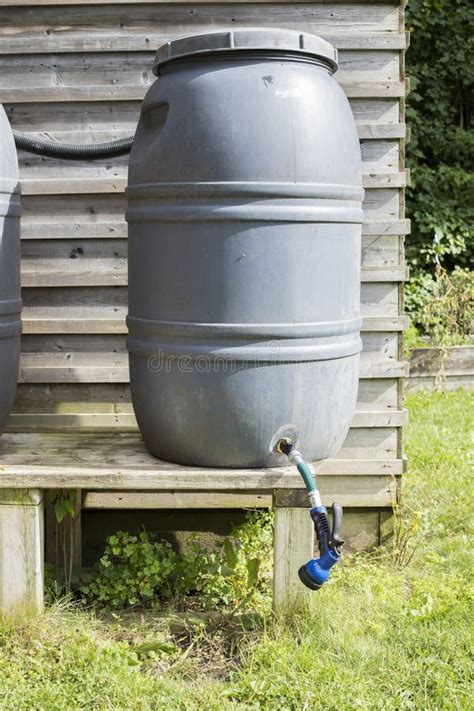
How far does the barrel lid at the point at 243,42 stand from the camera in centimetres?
240

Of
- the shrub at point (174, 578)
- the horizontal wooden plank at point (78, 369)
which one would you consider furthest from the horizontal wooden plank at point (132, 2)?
the shrub at point (174, 578)

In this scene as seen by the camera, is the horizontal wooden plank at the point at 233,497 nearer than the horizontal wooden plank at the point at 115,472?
No

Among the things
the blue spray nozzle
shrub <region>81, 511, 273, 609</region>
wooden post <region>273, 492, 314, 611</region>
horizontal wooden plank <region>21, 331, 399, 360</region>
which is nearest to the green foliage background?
horizontal wooden plank <region>21, 331, 399, 360</region>

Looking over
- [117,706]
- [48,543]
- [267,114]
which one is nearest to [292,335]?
[267,114]

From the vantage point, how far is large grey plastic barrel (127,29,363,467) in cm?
240

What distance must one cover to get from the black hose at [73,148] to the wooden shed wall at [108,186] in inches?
6.7

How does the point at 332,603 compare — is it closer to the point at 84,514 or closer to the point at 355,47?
the point at 84,514

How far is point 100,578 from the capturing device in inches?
116

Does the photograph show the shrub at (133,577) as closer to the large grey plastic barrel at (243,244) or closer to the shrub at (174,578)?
the shrub at (174,578)

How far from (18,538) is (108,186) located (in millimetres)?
1327

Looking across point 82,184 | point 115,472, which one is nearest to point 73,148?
point 82,184

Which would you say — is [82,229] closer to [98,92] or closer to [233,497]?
[98,92]

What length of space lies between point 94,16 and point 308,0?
769 millimetres

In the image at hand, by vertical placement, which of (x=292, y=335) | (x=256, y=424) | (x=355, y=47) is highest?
(x=355, y=47)
